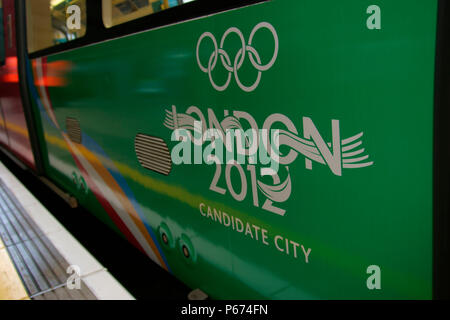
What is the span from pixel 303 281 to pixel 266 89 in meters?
0.58

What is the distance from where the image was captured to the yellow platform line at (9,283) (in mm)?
1796

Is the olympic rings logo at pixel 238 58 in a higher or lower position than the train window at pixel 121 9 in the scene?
lower

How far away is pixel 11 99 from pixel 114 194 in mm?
2498

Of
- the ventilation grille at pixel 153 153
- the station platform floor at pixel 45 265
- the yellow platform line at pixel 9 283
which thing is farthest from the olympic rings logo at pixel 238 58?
the yellow platform line at pixel 9 283

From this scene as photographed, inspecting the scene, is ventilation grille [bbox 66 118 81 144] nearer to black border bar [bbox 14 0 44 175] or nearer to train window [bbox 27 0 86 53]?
train window [bbox 27 0 86 53]

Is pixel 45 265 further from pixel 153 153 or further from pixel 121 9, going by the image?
pixel 121 9

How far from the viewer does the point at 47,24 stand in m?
2.83

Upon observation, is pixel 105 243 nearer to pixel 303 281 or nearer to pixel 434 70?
pixel 303 281

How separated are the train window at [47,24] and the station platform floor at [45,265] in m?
1.25

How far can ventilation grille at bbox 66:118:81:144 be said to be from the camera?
95.9 inches

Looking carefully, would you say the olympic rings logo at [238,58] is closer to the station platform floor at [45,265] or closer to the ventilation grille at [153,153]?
the ventilation grille at [153,153]

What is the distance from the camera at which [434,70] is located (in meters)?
0.70

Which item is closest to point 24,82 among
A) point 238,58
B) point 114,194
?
point 114,194
